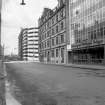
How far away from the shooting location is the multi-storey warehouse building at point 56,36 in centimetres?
5284

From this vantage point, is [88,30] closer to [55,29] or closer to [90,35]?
[90,35]

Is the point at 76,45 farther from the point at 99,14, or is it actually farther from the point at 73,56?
the point at 99,14

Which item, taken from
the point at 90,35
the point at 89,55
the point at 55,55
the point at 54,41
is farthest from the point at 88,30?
the point at 54,41

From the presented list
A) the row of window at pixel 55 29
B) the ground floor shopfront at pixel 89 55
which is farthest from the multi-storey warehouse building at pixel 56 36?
the ground floor shopfront at pixel 89 55

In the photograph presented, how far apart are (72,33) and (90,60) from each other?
10.8 meters

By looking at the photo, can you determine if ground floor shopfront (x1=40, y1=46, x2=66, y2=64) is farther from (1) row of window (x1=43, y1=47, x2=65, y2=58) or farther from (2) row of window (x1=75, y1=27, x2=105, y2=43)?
(2) row of window (x1=75, y1=27, x2=105, y2=43)

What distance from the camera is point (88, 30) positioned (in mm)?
39594

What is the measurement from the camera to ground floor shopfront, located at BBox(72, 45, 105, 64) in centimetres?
3614

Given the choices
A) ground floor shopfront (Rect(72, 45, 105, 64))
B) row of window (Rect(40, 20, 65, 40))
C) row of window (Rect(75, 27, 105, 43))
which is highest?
row of window (Rect(40, 20, 65, 40))

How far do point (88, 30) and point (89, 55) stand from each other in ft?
19.1

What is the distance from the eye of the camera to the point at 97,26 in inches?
1442

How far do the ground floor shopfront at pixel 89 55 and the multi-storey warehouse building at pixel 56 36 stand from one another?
242 inches

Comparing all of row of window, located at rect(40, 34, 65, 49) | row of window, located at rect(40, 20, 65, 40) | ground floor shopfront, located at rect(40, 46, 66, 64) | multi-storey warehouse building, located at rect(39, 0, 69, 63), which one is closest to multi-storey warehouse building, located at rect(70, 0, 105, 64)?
multi-storey warehouse building, located at rect(39, 0, 69, 63)

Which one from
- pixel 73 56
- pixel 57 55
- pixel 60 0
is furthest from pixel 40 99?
pixel 60 0
